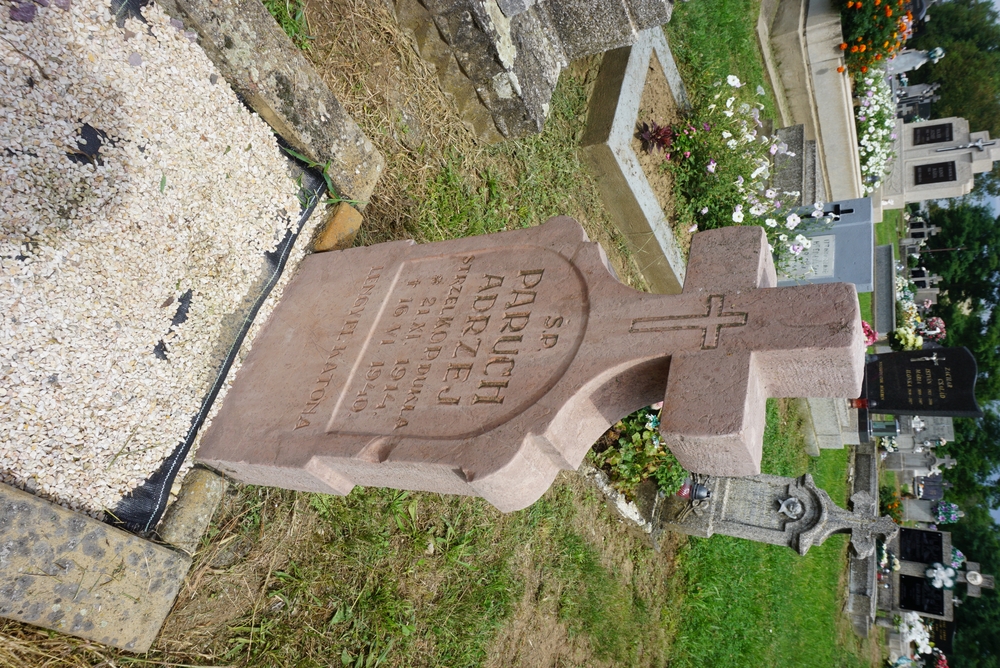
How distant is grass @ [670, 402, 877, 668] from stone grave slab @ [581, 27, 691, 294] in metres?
2.91

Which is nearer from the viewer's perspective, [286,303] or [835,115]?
[286,303]

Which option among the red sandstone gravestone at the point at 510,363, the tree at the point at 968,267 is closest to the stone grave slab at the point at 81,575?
the red sandstone gravestone at the point at 510,363

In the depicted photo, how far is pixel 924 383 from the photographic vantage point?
8742mm

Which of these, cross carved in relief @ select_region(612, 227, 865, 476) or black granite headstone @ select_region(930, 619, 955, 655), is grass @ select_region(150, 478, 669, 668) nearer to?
cross carved in relief @ select_region(612, 227, 865, 476)

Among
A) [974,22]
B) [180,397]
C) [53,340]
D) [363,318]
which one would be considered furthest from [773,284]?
[974,22]

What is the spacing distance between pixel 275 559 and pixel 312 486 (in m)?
0.54

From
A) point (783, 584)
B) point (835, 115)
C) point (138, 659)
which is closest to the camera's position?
point (138, 659)

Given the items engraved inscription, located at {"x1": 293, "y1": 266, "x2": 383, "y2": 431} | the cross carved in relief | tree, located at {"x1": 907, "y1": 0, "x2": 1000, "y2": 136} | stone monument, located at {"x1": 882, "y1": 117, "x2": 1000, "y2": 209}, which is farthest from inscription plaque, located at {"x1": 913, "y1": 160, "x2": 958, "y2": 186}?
engraved inscription, located at {"x1": 293, "y1": 266, "x2": 383, "y2": 431}

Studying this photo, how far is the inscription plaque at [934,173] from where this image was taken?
13805 millimetres

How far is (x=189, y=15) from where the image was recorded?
2.61m

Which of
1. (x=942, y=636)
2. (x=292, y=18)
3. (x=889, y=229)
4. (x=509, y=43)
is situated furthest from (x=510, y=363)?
(x=889, y=229)

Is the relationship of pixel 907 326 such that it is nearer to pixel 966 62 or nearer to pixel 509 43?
pixel 509 43

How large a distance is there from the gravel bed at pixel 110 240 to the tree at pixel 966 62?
24580 millimetres

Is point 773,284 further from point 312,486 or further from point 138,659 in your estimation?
point 138,659
